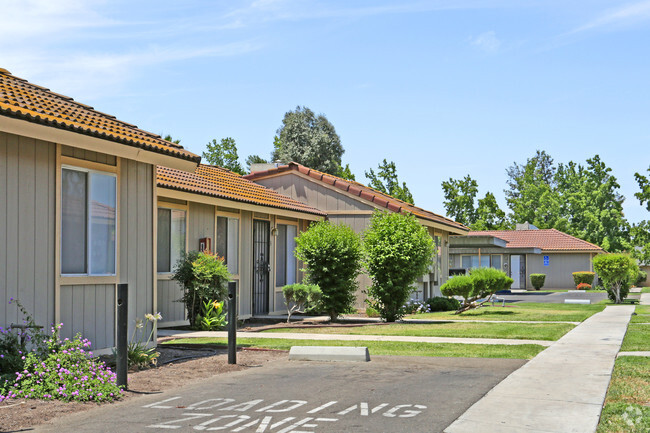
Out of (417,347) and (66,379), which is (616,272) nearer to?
(417,347)

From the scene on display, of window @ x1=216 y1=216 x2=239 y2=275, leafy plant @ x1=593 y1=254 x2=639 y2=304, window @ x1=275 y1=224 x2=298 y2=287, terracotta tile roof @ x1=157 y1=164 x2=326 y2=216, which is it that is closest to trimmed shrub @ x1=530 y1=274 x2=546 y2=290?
leafy plant @ x1=593 y1=254 x2=639 y2=304

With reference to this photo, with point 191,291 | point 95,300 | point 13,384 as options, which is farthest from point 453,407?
point 191,291

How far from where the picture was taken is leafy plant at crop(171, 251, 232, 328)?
16141 millimetres

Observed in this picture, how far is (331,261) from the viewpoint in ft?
64.3

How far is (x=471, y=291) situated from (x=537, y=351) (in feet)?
39.3

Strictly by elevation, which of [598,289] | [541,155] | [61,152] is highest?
[541,155]

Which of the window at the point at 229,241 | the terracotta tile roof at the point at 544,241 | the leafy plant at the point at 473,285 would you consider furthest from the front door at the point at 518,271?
the window at the point at 229,241

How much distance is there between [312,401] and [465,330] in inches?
367

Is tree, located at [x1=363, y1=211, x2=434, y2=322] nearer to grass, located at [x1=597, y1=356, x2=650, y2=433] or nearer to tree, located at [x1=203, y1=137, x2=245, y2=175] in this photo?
grass, located at [x1=597, y1=356, x2=650, y2=433]

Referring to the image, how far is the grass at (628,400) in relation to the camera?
22.3 ft

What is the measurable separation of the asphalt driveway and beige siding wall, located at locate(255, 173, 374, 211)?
13.8m

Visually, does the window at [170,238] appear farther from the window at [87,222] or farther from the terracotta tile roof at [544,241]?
the terracotta tile roof at [544,241]

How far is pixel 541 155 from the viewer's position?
3912 inches

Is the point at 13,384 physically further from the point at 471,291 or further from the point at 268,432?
the point at 471,291
